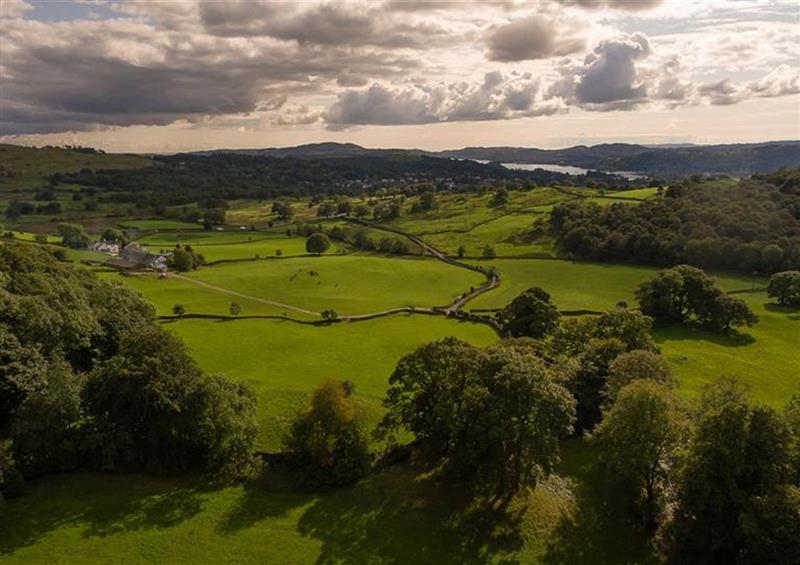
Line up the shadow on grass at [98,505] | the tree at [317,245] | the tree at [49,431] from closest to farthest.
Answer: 1. the shadow on grass at [98,505]
2. the tree at [49,431]
3. the tree at [317,245]

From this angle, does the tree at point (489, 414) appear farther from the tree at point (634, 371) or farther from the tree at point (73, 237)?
the tree at point (73, 237)

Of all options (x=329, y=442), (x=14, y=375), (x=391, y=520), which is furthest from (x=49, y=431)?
(x=391, y=520)

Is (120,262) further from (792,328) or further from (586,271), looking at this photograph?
(792,328)

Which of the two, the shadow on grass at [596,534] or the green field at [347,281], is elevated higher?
the green field at [347,281]

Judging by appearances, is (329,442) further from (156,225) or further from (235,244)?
(156,225)

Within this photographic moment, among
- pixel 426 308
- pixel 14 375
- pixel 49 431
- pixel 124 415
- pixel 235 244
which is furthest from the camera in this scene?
pixel 235 244

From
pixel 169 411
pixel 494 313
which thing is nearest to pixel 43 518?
pixel 169 411

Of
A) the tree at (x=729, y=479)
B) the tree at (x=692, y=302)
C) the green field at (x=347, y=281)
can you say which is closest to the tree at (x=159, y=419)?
the tree at (x=729, y=479)
